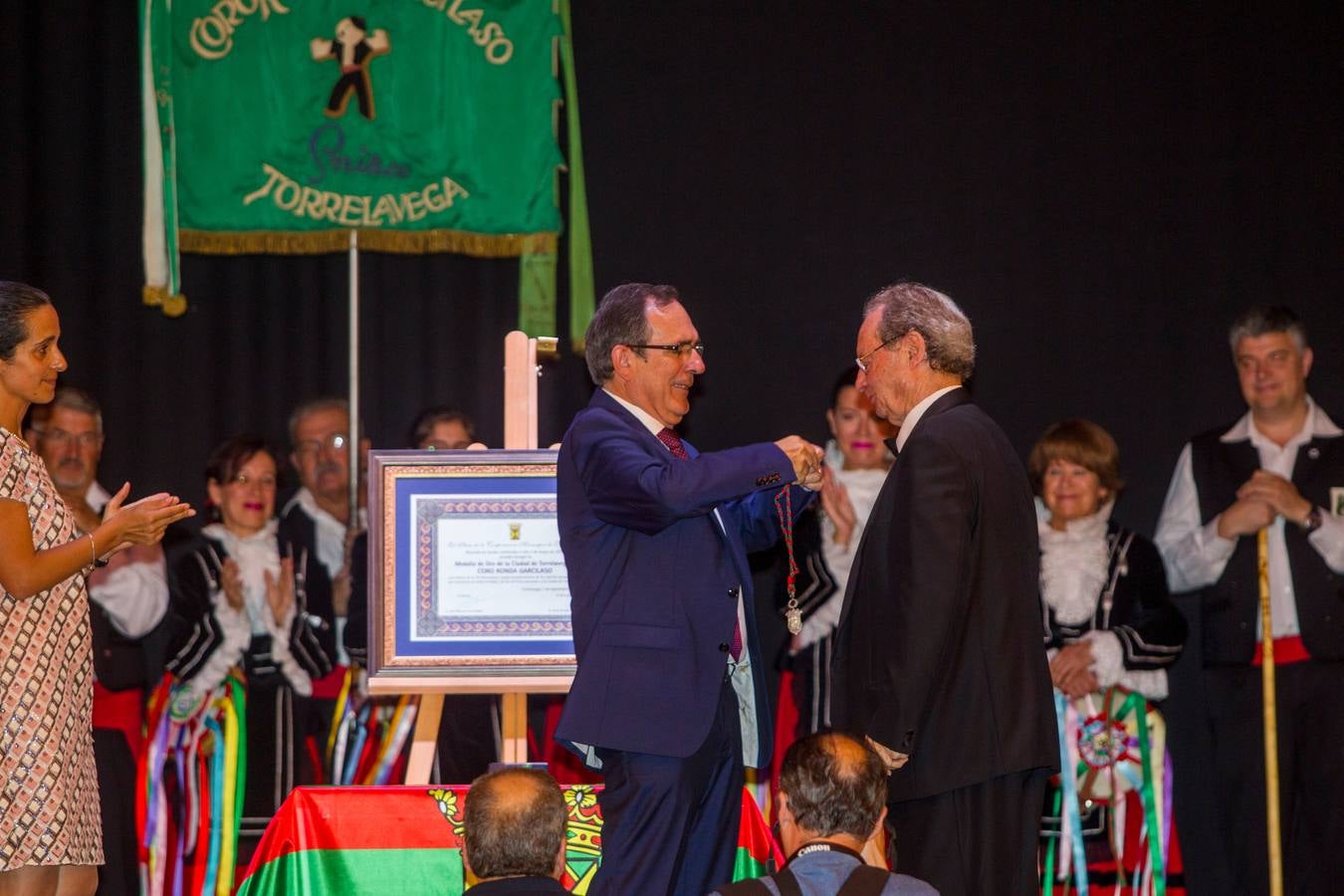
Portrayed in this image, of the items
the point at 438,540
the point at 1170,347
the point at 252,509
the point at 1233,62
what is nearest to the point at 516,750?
the point at 438,540

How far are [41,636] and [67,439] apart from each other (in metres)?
2.06

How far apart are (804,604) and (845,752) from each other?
280cm

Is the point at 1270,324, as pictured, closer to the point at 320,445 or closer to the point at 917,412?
the point at 917,412

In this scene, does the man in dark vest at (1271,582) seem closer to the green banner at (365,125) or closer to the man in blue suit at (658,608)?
the green banner at (365,125)

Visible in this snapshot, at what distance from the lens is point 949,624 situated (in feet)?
8.98

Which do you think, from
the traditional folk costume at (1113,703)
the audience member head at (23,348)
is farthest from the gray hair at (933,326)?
the traditional folk costume at (1113,703)

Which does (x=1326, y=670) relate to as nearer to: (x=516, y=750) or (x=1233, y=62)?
(x=1233, y=62)

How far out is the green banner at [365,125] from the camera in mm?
5375

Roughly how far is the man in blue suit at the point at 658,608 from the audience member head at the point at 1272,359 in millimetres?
2750

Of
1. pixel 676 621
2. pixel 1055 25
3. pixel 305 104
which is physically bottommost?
pixel 676 621

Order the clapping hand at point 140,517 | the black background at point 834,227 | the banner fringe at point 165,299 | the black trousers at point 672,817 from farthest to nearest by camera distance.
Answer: the black background at point 834,227, the banner fringe at point 165,299, the clapping hand at point 140,517, the black trousers at point 672,817

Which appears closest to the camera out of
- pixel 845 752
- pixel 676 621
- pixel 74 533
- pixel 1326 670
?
pixel 845 752

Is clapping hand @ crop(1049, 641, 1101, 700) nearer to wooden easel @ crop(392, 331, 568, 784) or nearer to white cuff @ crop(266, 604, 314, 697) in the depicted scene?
wooden easel @ crop(392, 331, 568, 784)

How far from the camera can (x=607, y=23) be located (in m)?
5.67
